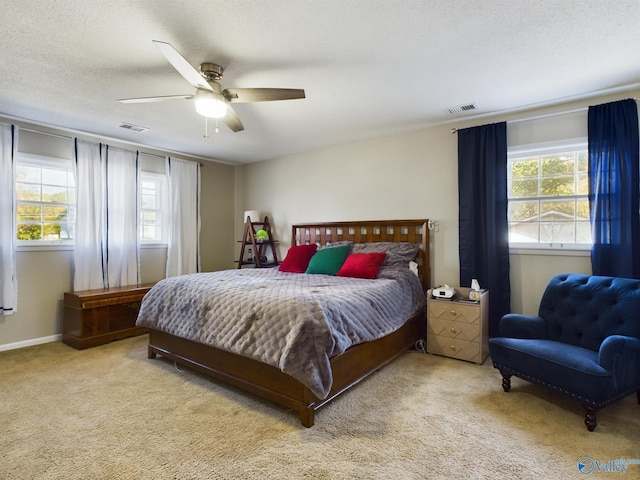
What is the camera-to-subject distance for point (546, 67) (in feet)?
8.22

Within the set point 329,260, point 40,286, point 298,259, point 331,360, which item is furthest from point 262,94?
point 40,286

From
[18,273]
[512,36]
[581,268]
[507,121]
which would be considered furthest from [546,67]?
[18,273]

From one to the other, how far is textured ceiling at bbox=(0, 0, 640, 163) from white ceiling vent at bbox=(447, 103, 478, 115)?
0.06 m

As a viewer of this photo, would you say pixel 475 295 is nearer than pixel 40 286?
Yes

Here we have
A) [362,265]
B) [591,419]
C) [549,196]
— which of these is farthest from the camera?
[362,265]

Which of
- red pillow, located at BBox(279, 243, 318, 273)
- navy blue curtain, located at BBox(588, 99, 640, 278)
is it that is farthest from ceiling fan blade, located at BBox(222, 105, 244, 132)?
navy blue curtain, located at BBox(588, 99, 640, 278)

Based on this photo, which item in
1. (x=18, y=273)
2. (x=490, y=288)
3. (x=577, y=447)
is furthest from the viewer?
(x=18, y=273)

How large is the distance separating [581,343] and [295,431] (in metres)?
2.19

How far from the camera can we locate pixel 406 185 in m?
4.09

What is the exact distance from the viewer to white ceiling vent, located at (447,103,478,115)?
3256 mm

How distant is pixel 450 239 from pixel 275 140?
8.33ft

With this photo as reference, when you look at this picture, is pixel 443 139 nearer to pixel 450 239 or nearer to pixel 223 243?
pixel 450 239

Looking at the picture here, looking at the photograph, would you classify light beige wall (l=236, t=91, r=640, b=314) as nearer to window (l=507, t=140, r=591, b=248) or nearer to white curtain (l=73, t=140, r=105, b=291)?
window (l=507, t=140, r=591, b=248)

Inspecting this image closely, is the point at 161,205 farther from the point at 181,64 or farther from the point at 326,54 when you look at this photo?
the point at 326,54
